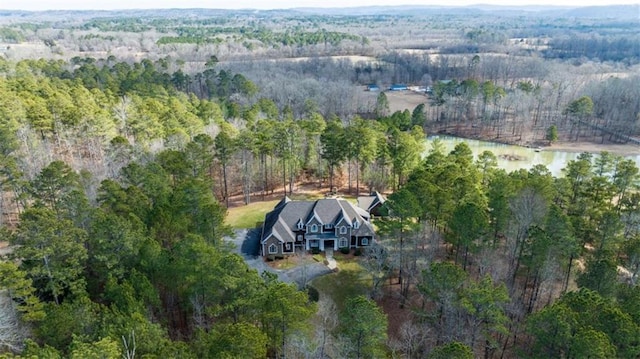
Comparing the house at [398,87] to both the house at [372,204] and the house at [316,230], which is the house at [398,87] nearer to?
the house at [372,204]

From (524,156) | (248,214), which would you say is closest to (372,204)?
(248,214)

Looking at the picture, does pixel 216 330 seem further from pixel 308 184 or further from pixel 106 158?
pixel 308 184

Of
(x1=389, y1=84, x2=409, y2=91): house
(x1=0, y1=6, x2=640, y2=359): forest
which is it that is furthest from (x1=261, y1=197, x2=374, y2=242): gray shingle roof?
(x1=389, y1=84, x2=409, y2=91): house

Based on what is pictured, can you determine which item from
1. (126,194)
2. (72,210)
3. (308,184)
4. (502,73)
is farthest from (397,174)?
(502,73)

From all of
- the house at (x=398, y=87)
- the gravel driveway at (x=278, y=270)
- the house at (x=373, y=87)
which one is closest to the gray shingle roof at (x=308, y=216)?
the gravel driveway at (x=278, y=270)

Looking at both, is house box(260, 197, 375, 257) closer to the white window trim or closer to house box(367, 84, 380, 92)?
the white window trim

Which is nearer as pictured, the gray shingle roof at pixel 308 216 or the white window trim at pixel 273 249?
the white window trim at pixel 273 249

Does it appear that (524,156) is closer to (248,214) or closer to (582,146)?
(582,146)
